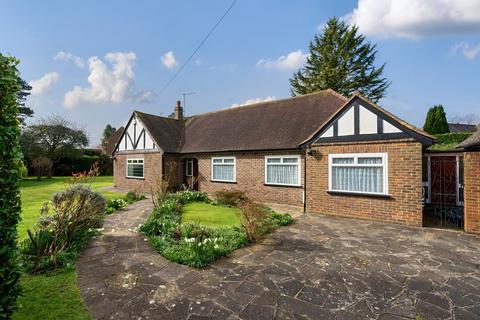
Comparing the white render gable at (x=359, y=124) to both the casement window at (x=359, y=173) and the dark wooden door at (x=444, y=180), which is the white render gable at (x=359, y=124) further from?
the dark wooden door at (x=444, y=180)

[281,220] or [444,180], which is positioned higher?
[444,180]

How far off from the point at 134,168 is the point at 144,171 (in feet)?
4.66

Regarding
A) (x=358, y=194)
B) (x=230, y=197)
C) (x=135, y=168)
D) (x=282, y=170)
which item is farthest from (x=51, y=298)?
(x=135, y=168)

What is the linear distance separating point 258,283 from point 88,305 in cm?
269

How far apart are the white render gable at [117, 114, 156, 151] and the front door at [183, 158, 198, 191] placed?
2.59 meters

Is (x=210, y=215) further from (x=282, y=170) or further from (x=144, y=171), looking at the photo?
(x=144, y=171)

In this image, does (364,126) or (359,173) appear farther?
(359,173)

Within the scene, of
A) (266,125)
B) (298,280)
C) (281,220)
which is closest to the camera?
(298,280)

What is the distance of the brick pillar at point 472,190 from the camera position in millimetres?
7141

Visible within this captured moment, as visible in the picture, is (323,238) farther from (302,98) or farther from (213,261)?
(302,98)

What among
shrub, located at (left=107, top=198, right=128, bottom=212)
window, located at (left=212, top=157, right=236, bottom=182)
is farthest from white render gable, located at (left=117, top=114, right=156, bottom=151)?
shrub, located at (left=107, top=198, right=128, bottom=212)

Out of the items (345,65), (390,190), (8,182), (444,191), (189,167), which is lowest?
(444,191)

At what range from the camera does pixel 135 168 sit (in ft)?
62.0

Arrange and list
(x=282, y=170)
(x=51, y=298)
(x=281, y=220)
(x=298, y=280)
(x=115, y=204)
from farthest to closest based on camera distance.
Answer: (x=282, y=170) → (x=115, y=204) → (x=281, y=220) → (x=298, y=280) → (x=51, y=298)
